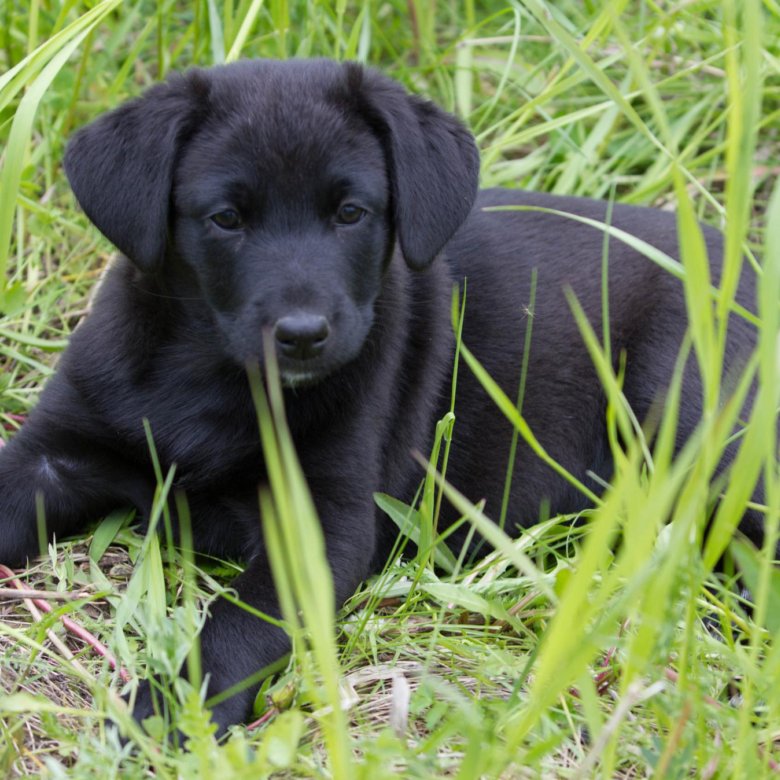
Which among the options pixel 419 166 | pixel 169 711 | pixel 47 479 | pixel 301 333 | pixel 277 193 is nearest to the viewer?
pixel 169 711

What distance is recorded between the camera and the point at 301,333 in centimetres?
215

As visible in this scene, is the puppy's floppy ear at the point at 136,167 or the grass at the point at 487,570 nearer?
the grass at the point at 487,570

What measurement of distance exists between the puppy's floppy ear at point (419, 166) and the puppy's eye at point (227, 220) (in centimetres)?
30

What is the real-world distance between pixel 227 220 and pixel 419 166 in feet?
1.23

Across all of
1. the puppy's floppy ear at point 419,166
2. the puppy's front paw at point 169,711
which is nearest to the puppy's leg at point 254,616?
the puppy's front paw at point 169,711

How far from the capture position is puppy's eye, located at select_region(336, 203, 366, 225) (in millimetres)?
2346

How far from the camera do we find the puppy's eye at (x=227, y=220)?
7.54 feet

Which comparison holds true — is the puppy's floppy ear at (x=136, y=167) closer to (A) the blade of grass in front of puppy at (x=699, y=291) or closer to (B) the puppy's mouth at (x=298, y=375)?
(B) the puppy's mouth at (x=298, y=375)

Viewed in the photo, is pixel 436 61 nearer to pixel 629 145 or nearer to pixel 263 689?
pixel 629 145

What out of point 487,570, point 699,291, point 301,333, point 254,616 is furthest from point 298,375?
point 699,291

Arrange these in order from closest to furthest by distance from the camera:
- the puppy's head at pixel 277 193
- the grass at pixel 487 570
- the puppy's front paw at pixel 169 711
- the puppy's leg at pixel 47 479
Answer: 1. the grass at pixel 487 570
2. the puppy's front paw at pixel 169 711
3. the puppy's head at pixel 277 193
4. the puppy's leg at pixel 47 479

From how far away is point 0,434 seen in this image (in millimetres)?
2992

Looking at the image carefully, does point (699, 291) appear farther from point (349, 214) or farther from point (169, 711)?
point (169, 711)

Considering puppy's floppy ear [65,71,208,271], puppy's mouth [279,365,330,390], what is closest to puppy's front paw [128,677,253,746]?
puppy's mouth [279,365,330,390]
